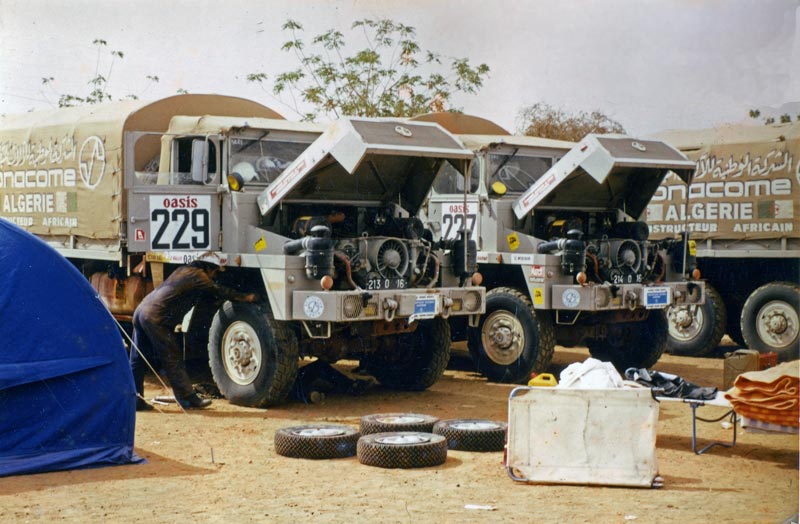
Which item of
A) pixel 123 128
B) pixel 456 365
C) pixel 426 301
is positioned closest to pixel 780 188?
pixel 456 365

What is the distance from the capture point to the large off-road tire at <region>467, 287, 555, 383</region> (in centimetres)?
1247

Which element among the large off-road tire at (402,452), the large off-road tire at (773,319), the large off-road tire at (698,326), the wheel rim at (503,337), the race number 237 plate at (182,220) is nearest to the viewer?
the large off-road tire at (402,452)

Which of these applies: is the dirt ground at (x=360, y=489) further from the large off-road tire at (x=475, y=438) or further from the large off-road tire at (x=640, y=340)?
the large off-road tire at (x=640, y=340)

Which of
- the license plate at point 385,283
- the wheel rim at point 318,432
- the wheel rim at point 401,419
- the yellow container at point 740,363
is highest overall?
the license plate at point 385,283

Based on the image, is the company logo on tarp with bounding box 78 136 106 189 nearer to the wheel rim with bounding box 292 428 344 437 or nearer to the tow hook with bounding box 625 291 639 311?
the wheel rim with bounding box 292 428 344 437

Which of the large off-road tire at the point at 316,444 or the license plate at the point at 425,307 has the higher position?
the license plate at the point at 425,307

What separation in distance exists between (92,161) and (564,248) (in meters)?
5.21

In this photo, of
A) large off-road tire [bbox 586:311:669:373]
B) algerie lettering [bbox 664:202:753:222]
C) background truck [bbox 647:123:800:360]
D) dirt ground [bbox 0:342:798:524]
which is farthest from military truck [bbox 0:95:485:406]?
algerie lettering [bbox 664:202:753:222]

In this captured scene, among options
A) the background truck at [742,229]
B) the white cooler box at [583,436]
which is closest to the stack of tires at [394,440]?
the white cooler box at [583,436]

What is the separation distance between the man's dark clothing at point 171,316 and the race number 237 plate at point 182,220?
21.2 inches

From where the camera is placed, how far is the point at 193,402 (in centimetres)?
1077

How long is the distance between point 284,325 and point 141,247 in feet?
5.86

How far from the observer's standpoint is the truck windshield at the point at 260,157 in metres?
11.3

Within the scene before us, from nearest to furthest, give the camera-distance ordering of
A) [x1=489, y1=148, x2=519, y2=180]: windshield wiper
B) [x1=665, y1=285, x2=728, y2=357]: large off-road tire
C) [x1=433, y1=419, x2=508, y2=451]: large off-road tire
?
[x1=433, y1=419, x2=508, y2=451]: large off-road tire < [x1=489, y1=148, x2=519, y2=180]: windshield wiper < [x1=665, y1=285, x2=728, y2=357]: large off-road tire
